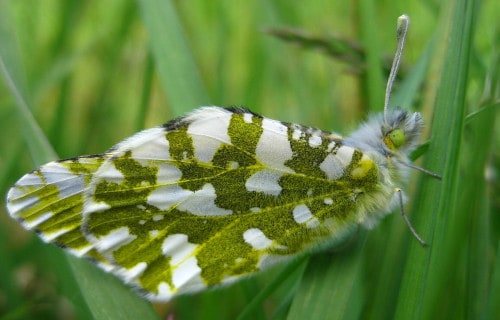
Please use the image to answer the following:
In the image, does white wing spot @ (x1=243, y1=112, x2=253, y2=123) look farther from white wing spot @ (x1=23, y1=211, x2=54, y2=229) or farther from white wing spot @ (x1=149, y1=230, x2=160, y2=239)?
white wing spot @ (x1=23, y1=211, x2=54, y2=229)

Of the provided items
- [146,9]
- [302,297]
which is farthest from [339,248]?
[146,9]

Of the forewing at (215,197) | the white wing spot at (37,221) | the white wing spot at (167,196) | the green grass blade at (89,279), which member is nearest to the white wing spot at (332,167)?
the forewing at (215,197)

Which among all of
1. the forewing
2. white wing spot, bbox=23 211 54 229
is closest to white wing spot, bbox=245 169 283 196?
the forewing

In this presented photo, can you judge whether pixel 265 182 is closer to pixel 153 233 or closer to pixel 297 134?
pixel 297 134

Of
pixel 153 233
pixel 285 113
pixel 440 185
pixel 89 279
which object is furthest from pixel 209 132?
pixel 285 113

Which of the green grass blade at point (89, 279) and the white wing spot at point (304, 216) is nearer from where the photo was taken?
the green grass blade at point (89, 279)

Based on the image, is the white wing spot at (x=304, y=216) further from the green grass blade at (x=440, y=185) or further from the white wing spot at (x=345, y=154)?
the green grass blade at (x=440, y=185)
